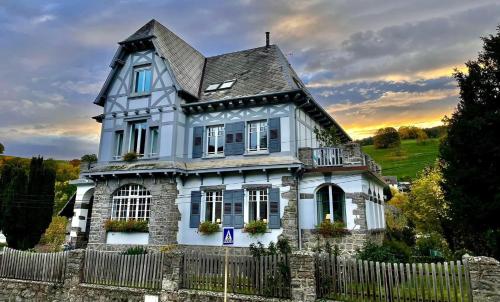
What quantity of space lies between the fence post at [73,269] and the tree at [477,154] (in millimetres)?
13374

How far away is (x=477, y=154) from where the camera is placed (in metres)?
11.6

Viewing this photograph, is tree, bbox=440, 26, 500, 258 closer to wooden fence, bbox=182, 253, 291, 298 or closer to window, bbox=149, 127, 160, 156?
wooden fence, bbox=182, 253, 291, 298

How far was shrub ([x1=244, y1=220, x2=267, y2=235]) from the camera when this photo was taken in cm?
1593

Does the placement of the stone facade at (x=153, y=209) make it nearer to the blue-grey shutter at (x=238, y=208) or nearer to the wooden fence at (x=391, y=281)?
the blue-grey shutter at (x=238, y=208)

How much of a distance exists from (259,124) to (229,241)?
9.59m

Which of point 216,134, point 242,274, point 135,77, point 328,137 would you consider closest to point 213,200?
point 216,134

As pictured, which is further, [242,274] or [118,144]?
A: [118,144]

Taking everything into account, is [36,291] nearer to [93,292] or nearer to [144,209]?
[93,292]

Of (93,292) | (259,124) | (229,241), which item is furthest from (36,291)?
(259,124)

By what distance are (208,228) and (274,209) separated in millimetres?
3495

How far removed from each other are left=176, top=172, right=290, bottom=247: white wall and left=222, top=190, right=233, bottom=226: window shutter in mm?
358

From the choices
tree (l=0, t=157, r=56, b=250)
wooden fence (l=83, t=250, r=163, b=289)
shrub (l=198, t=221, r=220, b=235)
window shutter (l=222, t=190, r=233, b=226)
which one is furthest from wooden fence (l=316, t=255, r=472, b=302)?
tree (l=0, t=157, r=56, b=250)

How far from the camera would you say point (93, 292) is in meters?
11.4

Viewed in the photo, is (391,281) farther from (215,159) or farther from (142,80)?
(142,80)
